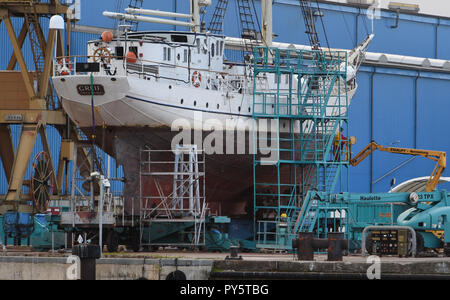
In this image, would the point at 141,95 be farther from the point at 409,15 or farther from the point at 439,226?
the point at 409,15

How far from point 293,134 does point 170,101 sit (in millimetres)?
5163

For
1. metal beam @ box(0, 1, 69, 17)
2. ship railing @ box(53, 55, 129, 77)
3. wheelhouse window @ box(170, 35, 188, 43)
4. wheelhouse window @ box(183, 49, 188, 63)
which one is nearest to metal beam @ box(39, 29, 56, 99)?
metal beam @ box(0, 1, 69, 17)

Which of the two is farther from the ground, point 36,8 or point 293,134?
point 36,8

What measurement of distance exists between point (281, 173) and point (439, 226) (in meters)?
11.1

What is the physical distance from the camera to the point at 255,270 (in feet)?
77.8

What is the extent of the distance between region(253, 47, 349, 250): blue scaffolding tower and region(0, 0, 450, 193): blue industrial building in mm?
21260

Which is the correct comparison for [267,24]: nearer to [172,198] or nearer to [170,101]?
[170,101]

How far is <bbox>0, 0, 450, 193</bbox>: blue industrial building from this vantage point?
6369 centimetres

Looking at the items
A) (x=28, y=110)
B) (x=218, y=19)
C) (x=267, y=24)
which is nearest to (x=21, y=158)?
(x=28, y=110)

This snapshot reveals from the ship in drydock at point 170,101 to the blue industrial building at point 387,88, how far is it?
21.5 m

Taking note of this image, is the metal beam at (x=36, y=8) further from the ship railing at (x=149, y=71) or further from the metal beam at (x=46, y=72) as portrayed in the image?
the ship railing at (x=149, y=71)

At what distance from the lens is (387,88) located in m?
65.4

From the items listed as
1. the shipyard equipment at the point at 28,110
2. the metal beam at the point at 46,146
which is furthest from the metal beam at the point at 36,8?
the metal beam at the point at 46,146
